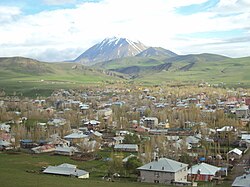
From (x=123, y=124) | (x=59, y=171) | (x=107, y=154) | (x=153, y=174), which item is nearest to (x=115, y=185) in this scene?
(x=153, y=174)

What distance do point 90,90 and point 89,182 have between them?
89.4m

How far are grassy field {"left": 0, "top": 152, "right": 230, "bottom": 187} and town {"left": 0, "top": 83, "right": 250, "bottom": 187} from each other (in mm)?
240

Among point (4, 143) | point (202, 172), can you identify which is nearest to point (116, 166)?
point (202, 172)

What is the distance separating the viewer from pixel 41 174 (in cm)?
2622

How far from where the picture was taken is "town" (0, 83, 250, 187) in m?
27.2

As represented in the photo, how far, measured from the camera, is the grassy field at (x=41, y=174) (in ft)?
71.5

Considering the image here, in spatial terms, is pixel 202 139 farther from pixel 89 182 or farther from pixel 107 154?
pixel 89 182

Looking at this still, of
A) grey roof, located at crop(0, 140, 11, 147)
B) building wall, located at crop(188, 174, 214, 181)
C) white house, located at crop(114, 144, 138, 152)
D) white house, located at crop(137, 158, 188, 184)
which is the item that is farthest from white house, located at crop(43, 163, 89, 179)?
grey roof, located at crop(0, 140, 11, 147)

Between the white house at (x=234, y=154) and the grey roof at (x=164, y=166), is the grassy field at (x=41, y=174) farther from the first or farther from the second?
the white house at (x=234, y=154)

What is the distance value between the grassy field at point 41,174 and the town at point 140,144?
24 centimetres

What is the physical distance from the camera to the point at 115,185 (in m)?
22.8

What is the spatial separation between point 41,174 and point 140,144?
45.5 ft

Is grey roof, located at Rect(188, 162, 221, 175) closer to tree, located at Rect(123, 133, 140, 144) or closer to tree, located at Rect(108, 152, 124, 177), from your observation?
tree, located at Rect(108, 152, 124, 177)

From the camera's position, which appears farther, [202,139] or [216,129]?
[216,129]
